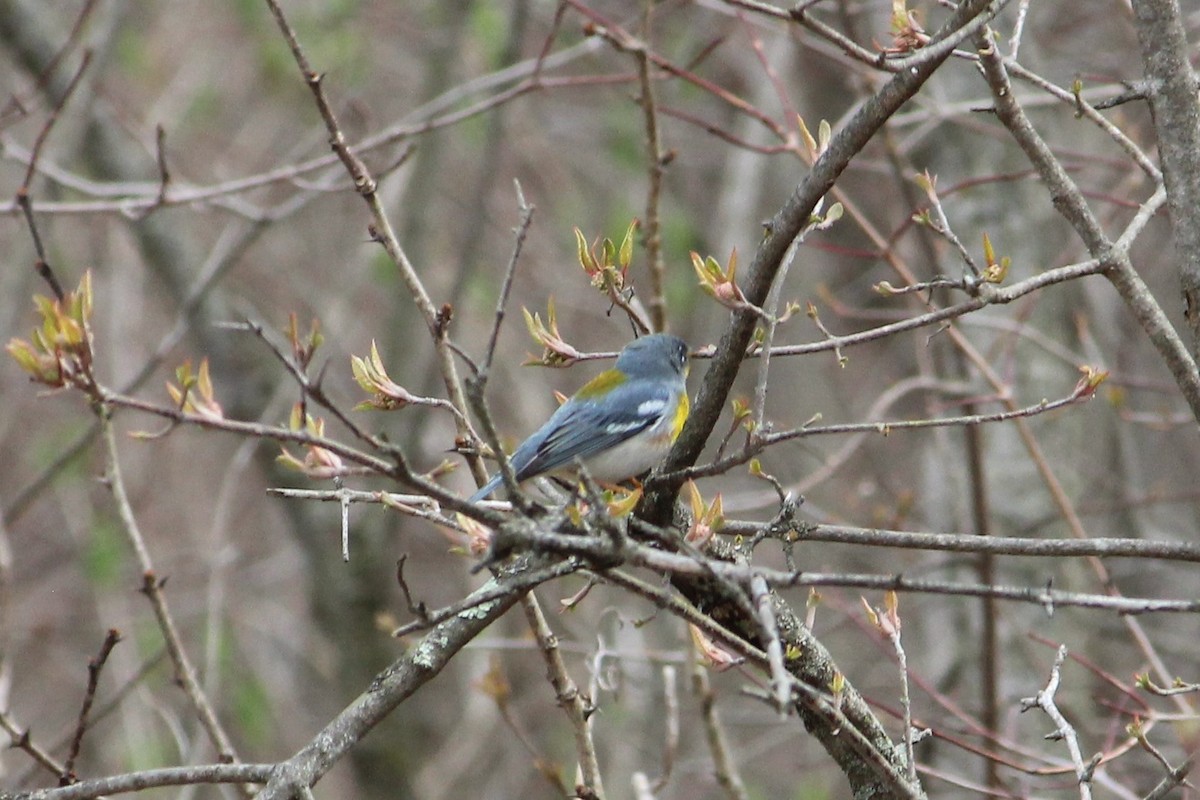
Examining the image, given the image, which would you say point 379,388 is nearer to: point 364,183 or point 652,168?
point 364,183

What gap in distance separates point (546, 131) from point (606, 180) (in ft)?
2.31

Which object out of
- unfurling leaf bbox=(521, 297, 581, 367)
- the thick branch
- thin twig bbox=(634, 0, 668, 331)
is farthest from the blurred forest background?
the thick branch

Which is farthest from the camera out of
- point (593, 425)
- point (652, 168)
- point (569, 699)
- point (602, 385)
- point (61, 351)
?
point (652, 168)

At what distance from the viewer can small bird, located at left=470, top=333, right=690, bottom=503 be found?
10.9 feet

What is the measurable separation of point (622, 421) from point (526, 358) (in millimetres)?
1024

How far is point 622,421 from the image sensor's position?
3.47 m

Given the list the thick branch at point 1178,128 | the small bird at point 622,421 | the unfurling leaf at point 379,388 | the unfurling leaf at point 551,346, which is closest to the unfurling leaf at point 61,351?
the unfurling leaf at point 379,388

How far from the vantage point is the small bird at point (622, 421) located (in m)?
3.32

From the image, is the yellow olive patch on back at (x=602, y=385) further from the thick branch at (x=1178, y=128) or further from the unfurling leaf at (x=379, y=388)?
the thick branch at (x=1178, y=128)

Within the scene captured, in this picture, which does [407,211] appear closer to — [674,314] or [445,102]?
[445,102]

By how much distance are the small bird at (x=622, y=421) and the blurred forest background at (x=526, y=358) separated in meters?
0.56

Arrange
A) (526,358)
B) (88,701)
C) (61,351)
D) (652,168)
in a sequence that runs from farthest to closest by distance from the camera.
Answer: (526,358) → (652,168) → (88,701) → (61,351)

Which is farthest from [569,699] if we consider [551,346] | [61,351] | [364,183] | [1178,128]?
[1178,128]

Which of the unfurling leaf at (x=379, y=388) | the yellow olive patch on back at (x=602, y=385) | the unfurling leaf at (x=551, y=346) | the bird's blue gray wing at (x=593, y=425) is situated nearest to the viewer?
the unfurling leaf at (x=379, y=388)
